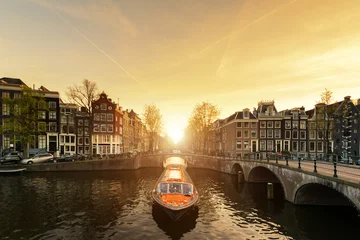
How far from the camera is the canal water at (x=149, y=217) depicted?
17250 millimetres

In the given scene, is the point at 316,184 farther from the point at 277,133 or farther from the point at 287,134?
the point at 287,134

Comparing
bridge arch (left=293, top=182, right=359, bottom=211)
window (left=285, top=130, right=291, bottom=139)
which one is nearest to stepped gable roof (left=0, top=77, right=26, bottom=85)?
bridge arch (left=293, top=182, right=359, bottom=211)

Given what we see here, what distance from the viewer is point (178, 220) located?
19609 millimetres

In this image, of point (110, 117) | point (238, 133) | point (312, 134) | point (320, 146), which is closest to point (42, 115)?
point (110, 117)

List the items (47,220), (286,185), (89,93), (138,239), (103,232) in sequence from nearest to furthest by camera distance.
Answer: (138,239) < (103,232) < (47,220) < (286,185) < (89,93)

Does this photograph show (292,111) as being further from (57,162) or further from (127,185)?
(57,162)

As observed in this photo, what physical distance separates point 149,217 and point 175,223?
2883mm

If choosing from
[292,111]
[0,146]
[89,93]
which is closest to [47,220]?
[89,93]

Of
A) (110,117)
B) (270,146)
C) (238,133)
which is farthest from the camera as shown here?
(110,117)

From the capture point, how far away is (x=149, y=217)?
2095cm

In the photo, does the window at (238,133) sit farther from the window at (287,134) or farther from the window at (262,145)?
the window at (287,134)

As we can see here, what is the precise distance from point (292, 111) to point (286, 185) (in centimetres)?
4403

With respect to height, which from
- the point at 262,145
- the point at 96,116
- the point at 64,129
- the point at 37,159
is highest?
the point at 96,116

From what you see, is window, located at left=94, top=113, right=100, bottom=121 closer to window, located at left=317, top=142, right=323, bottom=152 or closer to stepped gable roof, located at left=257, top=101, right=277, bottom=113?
stepped gable roof, located at left=257, top=101, right=277, bottom=113
